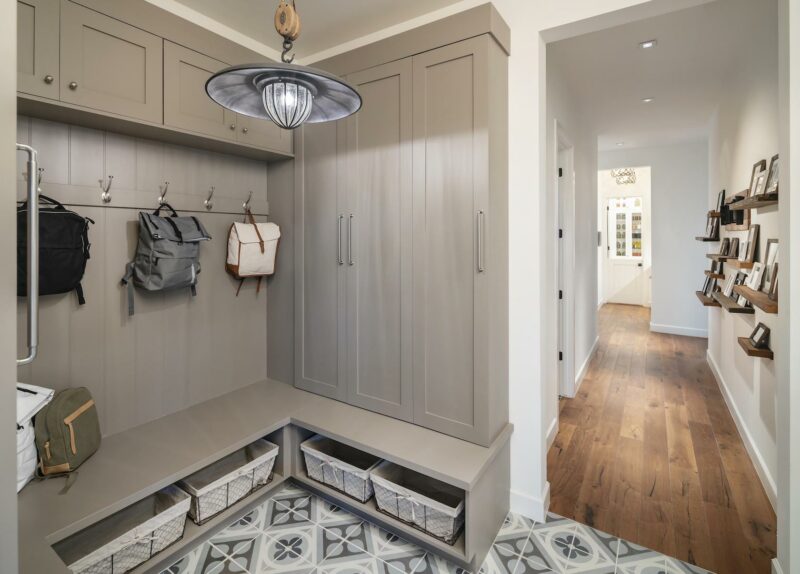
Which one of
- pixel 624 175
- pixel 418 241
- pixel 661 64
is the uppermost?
pixel 624 175

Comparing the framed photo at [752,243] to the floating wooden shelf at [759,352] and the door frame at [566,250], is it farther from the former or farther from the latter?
the door frame at [566,250]

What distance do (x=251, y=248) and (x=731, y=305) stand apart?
10.6 feet

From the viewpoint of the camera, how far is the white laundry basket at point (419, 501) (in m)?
1.86

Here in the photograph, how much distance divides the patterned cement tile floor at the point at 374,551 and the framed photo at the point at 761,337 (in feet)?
4.15

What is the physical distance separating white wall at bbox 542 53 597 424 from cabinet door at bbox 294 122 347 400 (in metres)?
1.17

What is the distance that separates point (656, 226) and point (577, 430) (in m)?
4.28

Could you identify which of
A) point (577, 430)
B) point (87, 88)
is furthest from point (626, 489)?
point (87, 88)

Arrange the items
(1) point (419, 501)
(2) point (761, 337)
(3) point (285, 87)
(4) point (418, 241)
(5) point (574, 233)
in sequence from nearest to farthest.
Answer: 1. (3) point (285, 87)
2. (1) point (419, 501)
3. (4) point (418, 241)
4. (2) point (761, 337)
5. (5) point (574, 233)

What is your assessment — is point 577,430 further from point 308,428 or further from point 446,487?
point 308,428

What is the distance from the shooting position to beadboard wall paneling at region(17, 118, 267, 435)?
192 centimetres

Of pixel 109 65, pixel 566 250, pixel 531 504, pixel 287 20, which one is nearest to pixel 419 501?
pixel 531 504

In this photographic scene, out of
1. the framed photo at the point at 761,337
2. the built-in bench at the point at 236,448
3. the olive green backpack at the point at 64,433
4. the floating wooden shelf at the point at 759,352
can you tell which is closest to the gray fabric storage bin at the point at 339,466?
the built-in bench at the point at 236,448

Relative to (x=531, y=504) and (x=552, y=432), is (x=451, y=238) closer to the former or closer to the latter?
(x=531, y=504)

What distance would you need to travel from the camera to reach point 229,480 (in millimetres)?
2088
